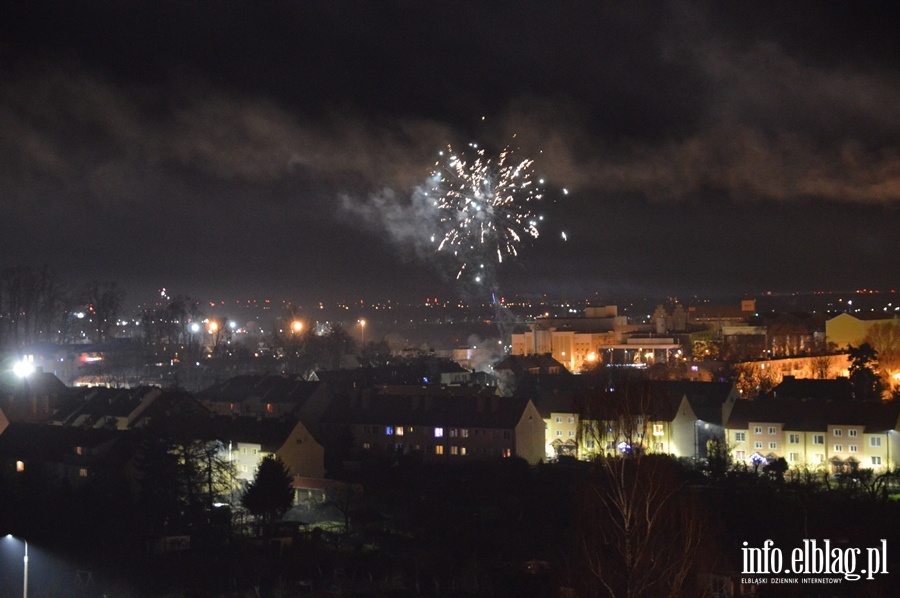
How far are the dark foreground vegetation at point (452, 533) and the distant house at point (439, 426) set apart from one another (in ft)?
5.08

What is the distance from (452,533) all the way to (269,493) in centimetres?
277

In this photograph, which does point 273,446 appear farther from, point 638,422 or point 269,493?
point 638,422

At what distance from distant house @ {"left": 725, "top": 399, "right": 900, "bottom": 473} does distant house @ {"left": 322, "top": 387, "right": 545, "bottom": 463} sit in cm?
390

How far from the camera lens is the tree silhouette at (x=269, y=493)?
14195mm

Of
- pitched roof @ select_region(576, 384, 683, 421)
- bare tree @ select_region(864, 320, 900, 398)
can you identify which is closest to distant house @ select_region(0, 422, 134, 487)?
pitched roof @ select_region(576, 384, 683, 421)

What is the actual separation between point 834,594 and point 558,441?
31.0ft

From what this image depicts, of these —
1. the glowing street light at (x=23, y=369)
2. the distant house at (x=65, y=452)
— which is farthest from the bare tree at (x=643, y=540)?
the glowing street light at (x=23, y=369)

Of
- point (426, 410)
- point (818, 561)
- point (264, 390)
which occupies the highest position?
point (264, 390)

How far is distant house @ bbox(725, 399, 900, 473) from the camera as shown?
17109 mm

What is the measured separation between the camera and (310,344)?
123 ft

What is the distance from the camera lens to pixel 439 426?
18.5 m

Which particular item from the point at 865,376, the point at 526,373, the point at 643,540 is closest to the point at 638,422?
the point at 643,540

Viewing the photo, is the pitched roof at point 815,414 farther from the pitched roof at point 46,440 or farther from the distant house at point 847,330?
the distant house at point 847,330

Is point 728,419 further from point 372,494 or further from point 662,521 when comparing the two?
point 662,521
